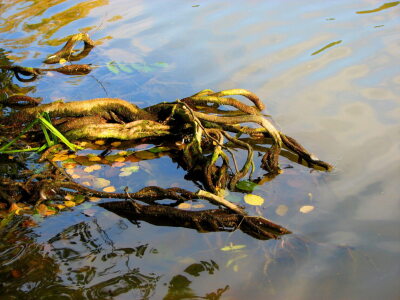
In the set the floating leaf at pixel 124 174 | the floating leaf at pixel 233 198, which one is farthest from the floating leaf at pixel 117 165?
the floating leaf at pixel 233 198

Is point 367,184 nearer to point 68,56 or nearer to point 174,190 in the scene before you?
point 174,190

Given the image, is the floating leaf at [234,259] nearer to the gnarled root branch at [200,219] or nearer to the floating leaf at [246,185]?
the gnarled root branch at [200,219]

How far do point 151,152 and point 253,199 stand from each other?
1013 millimetres

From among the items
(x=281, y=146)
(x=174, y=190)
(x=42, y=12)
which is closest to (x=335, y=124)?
(x=281, y=146)

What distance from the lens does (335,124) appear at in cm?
350

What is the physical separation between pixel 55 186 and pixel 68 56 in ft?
8.88

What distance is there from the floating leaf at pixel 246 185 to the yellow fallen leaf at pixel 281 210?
254 millimetres

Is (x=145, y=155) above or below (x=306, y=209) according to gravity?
above

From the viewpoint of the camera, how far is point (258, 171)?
3.07 m

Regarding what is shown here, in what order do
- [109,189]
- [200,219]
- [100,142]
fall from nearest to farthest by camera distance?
[200,219], [109,189], [100,142]

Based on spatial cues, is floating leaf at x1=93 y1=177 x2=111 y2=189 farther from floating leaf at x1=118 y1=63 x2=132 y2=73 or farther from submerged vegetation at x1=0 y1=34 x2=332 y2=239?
floating leaf at x1=118 y1=63 x2=132 y2=73

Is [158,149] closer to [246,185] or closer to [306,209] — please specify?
[246,185]

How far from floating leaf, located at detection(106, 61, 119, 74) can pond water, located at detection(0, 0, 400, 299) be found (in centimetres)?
5

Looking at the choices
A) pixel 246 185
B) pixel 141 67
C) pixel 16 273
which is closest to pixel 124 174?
pixel 246 185
